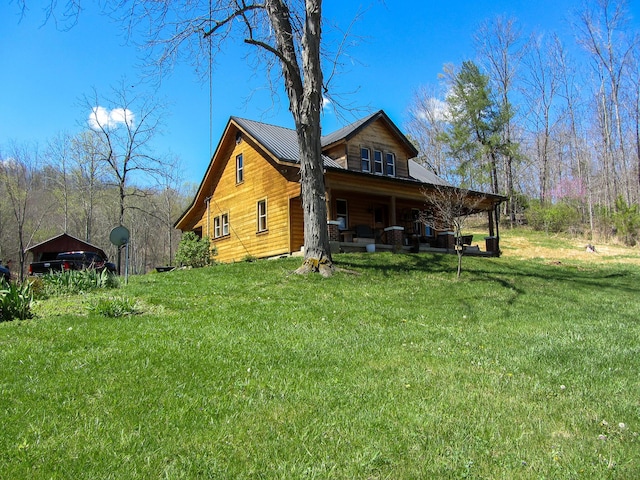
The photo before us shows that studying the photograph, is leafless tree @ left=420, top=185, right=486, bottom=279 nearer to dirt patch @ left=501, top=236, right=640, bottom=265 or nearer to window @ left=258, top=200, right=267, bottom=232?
dirt patch @ left=501, top=236, right=640, bottom=265

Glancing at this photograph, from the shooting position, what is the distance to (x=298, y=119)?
11.9 m

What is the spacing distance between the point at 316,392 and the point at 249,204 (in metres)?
16.4

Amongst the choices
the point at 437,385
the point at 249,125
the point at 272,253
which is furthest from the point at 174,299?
the point at 249,125

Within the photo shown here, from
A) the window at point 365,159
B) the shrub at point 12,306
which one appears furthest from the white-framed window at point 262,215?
the shrub at point 12,306

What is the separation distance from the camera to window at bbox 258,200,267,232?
62.0ft

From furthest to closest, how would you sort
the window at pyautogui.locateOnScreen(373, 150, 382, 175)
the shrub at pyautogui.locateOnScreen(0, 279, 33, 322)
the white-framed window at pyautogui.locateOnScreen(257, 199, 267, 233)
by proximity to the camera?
1. the window at pyautogui.locateOnScreen(373, 150, 382, 175)
2. the white-framed window at pyautogui.locateOnScreen(257, 199, 267, 233)
3. the shrub at pyautogui.locateOnScreen(0, 279, 33, 322)

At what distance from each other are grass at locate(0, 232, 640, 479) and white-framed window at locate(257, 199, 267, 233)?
10.9 metres

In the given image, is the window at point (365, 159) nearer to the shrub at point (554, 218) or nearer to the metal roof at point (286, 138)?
the metal roof at point (286, 138)

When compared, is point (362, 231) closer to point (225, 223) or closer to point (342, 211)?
point (342, 211)

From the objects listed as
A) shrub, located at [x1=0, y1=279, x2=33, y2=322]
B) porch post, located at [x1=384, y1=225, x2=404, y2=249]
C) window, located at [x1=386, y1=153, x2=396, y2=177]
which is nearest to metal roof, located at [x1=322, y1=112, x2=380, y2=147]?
window, located at [x1=386, y1=153, x2=396, y2=177]

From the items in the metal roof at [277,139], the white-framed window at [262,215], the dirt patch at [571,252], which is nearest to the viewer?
the metal roof at [277,139]

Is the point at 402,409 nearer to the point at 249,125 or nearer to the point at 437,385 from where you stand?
the point at 437,385

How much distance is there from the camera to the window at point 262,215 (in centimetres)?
1891

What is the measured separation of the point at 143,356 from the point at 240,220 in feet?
52.0
